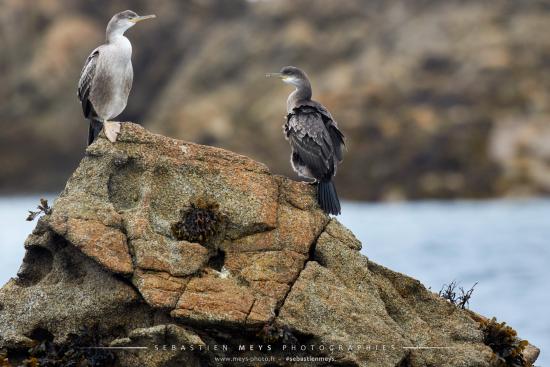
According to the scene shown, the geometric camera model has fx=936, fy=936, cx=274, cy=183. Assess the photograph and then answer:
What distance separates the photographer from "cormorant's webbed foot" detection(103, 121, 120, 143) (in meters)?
11.1

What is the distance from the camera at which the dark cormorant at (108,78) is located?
12.5 metres

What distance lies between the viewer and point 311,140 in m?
12.7

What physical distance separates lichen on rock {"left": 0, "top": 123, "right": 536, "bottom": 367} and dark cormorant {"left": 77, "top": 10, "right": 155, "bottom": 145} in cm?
135

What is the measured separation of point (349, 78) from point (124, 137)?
51.5 metres

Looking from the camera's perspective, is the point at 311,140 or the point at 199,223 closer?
the point at 199,223

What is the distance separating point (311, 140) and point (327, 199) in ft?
4.11

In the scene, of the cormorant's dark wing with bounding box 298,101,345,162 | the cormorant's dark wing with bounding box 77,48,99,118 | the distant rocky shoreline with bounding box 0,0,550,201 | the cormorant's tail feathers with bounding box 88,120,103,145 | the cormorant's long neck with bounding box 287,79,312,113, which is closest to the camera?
the cormorant's dark wing with bounding box 77,48,99,118

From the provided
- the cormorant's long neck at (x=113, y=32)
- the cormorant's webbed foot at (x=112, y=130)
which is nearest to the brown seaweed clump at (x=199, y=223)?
the cormorant's webbed foot at (x=112, y=130)

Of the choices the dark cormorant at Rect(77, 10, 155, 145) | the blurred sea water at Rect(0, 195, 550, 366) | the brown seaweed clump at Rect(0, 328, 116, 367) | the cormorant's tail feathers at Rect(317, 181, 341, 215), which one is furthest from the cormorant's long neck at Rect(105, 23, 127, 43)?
the blurred sea water at Rect(0, 195, 550, 366)

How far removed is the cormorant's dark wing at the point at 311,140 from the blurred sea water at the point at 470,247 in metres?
9.64

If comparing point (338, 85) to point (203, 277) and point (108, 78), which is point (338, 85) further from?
point (203, 277)

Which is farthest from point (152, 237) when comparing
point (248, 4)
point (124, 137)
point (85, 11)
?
point (248, 4)

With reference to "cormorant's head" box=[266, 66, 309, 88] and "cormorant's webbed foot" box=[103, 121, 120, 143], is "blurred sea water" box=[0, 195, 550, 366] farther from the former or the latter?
"cormorant's webbed foot" box=[103, 121, 120, 143]

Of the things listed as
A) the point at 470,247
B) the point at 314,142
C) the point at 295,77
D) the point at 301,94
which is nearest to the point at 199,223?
the point at 314,142
